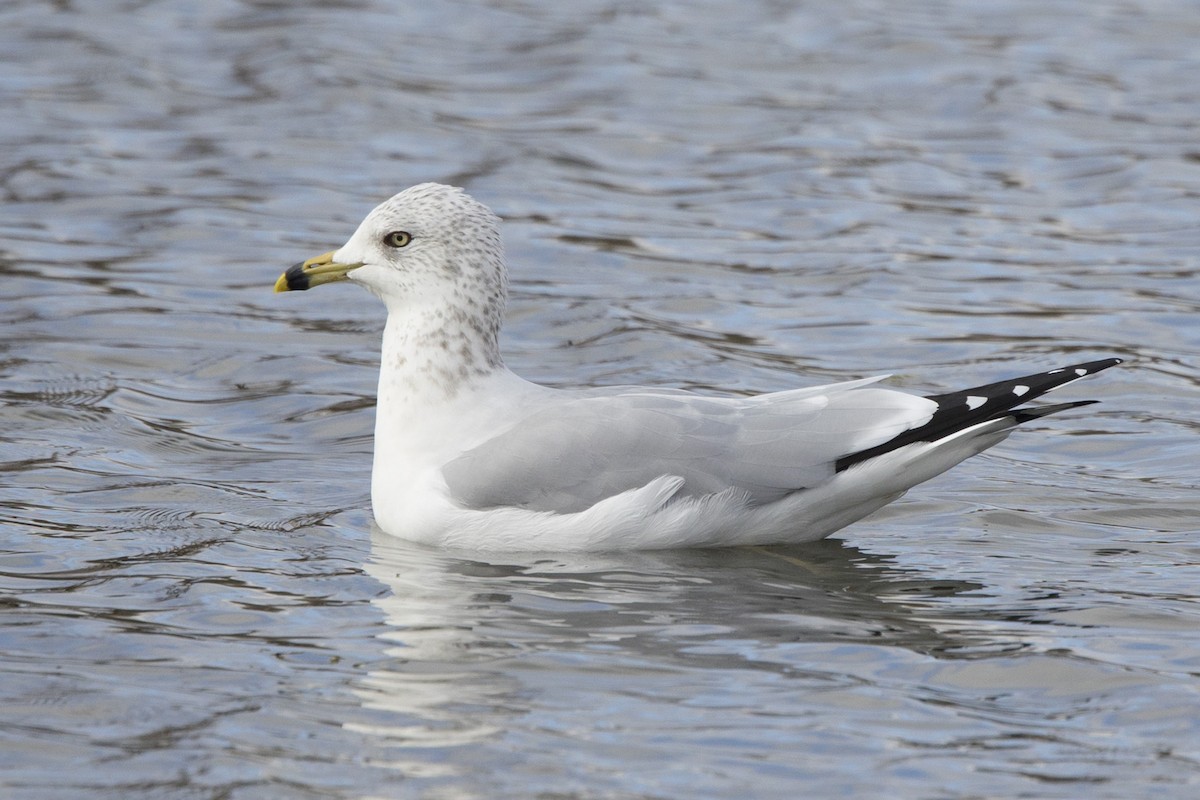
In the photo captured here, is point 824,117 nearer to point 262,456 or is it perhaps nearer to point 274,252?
point 274,252

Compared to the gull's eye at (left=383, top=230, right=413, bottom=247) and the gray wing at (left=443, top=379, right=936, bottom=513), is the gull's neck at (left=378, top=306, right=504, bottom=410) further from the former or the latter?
the gray wing at (left=443, top=379, right=936, bottom=513)

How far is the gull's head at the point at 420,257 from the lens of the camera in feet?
23.9

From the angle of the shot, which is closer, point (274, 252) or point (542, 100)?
point (274, 252)

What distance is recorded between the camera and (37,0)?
674 inches

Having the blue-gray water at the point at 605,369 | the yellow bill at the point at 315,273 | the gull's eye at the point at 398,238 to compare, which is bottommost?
the blue-gray water at the point at 605,369

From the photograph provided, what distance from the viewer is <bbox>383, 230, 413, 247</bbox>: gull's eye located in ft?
24.0

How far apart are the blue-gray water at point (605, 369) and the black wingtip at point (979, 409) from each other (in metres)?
0.49

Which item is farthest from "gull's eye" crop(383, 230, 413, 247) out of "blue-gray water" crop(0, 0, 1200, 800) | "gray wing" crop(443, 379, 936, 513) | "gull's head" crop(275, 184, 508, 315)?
"blue-gray water" crop(0, 0, 1200, 800)

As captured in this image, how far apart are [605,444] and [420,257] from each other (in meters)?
1.10

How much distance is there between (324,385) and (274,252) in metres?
2.46

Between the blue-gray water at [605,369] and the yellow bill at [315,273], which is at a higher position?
the yellow bill at [315,273]

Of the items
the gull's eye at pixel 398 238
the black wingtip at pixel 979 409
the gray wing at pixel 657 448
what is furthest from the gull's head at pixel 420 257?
the black wingtip at pixel 979 409

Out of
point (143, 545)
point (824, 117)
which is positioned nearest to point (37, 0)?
point (824, 117)

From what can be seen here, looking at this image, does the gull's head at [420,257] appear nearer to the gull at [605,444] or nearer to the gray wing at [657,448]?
the gull at [605,444]
